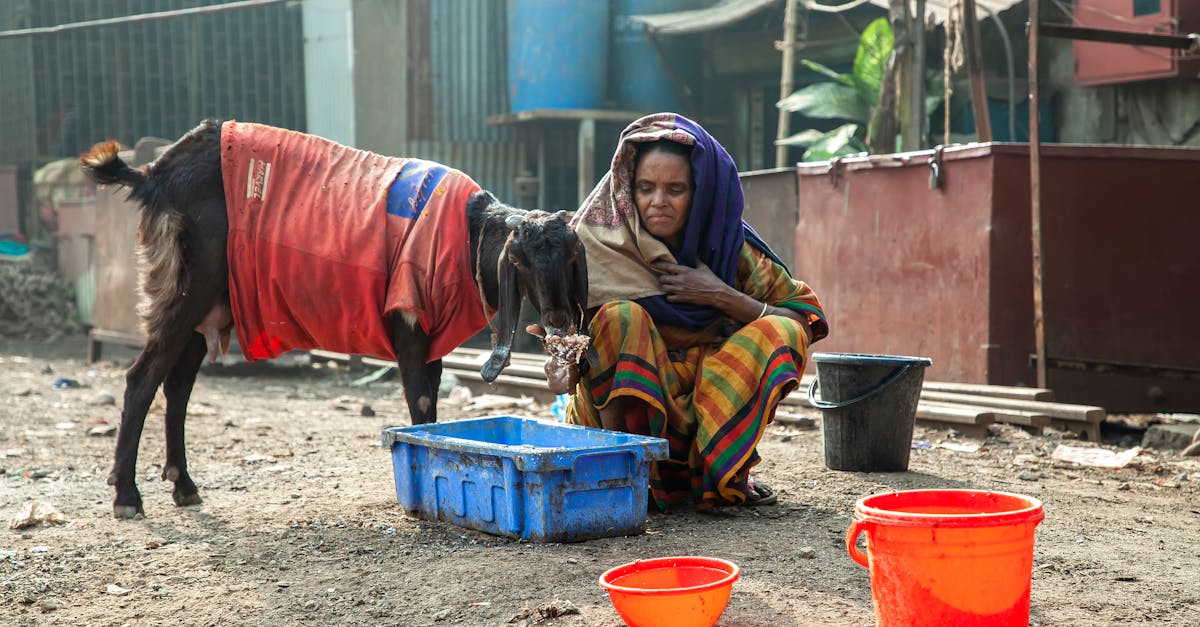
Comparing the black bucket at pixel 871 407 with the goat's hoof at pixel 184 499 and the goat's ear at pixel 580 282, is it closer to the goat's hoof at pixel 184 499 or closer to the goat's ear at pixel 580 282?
the goat's ear at pixel 580 282

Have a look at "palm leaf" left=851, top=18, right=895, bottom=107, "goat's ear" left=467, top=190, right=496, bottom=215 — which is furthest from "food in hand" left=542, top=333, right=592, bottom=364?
"palm leaf" left=851, top=18, right=895, bottom=107

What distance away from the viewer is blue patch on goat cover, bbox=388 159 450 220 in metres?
4.57

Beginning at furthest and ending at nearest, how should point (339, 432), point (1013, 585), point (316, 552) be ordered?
1. point (339, 432)
2. point (316, 552)
3. point (1013, 585)

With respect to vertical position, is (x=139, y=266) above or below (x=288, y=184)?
below

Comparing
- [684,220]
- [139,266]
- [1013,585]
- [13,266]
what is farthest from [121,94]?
[1013,585]

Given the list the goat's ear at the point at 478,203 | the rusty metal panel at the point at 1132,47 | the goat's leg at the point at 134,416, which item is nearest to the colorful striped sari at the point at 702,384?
the goat's ear at the point at 478,203

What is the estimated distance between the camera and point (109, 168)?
4.67 m

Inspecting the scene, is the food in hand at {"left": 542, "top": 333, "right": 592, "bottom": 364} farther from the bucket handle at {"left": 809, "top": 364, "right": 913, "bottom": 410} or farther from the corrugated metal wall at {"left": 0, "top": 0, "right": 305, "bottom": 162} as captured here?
the corrugated metal wall at {"left": 0, "top": 0, "right": 305, "bottom": 162}

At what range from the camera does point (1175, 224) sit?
22.9 ft

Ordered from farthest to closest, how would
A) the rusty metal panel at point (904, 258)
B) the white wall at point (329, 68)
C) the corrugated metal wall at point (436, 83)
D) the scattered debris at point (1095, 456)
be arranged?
1. the white wall at point (329, 68)
2. the corrugated metal wall at point (436, 83)
3. the rusty metal panel at point (904, 258)
4. the scattered debris at point (1095, 456)

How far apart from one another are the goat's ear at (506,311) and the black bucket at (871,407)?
1592 mm

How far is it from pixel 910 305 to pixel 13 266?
34.6ft

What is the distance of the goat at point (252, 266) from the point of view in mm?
4516

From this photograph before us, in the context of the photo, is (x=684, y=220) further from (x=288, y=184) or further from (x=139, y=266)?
(x=139, y=266)
